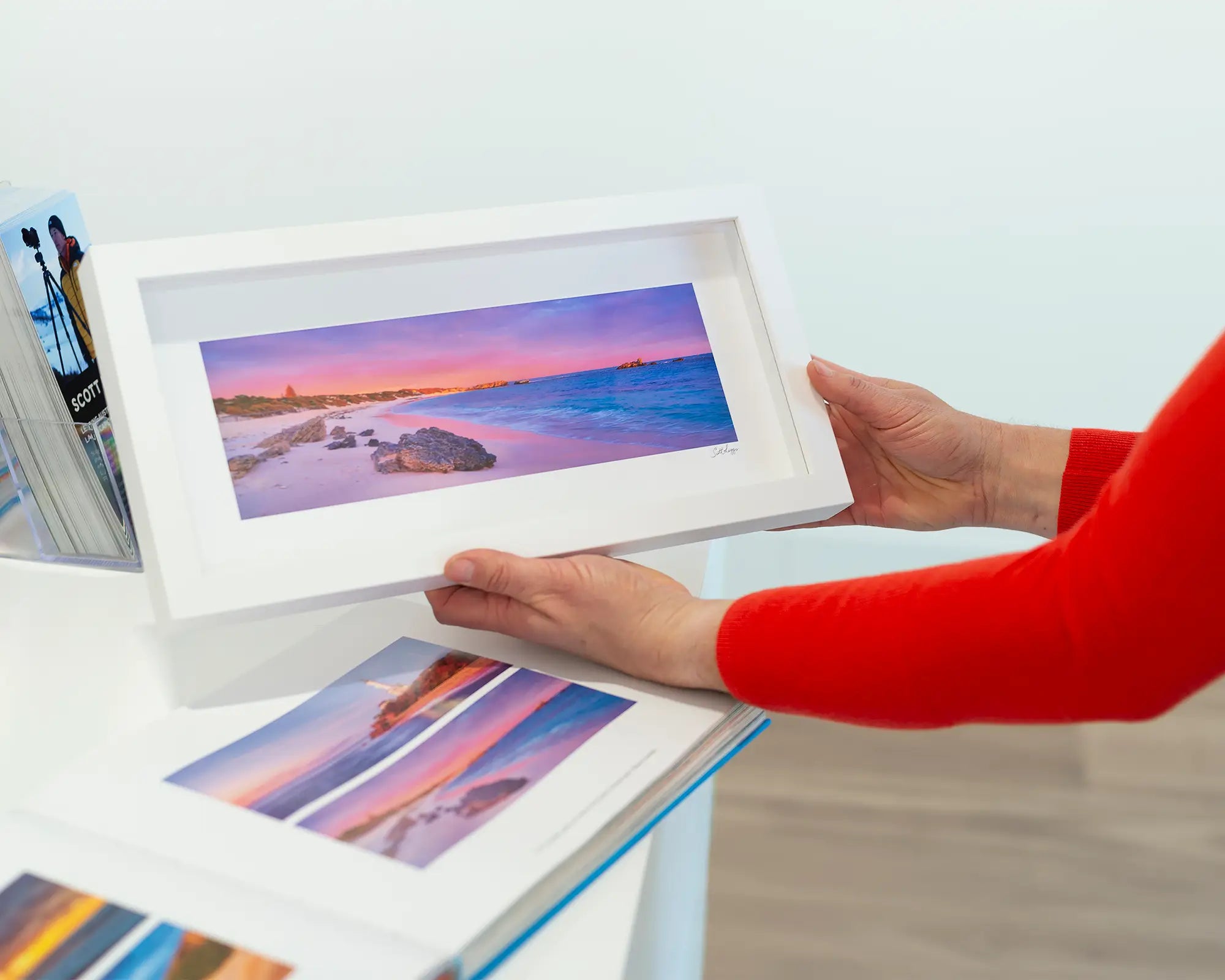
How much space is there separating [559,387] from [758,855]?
0.90 meters

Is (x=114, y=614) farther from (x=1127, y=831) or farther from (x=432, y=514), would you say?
(x=1127, y=831)

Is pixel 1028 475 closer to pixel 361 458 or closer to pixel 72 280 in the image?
pixel 361 458

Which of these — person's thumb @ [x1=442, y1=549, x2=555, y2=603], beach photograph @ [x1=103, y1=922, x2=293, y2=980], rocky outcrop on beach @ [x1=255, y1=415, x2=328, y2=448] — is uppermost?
rocky outcrop on beach @ [x1=255, y1=415, x2=328, y2=448]

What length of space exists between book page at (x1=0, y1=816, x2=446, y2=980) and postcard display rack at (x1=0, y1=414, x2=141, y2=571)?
35 cm

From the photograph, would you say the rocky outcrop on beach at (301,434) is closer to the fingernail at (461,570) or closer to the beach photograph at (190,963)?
the fingernail at (461,570)

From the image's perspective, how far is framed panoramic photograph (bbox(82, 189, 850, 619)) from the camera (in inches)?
26.0

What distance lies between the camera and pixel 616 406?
794 millimetres

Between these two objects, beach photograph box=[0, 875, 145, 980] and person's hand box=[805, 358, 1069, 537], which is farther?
person's hand box=[805, 358, 1069, 537]

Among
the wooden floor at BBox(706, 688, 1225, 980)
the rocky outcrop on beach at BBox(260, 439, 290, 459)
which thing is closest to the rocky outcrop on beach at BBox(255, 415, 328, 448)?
the rocky outcrop on beach at BBox(260, 439, 290, 459)

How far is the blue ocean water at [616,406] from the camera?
30.2 inches

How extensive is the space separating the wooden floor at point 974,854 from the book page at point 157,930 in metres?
0.93

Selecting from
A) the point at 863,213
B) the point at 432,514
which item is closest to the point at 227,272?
the point at 432,514

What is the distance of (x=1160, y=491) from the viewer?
506 mm

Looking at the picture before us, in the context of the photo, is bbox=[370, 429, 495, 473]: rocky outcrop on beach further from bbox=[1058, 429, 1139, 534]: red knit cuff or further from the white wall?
the white wall
